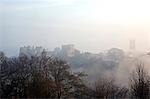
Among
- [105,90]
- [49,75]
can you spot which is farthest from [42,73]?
[105,90]

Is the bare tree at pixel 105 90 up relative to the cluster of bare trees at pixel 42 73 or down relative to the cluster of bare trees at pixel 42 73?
down

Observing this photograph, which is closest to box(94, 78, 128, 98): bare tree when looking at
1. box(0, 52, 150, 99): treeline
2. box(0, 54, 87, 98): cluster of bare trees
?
box(0, 52, 150, 99): treeline

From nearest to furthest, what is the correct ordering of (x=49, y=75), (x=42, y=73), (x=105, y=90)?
(x=42, y=73) < (x=105, y=90) < (x=49, y=75)

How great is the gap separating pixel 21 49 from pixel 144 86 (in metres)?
10.3

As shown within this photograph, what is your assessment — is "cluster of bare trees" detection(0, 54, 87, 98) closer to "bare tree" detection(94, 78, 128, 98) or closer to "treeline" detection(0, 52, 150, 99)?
"treeline" detection(0, 52, 150, 99)

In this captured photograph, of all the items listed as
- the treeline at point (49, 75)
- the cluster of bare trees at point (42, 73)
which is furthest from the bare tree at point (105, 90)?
the cluster of bare trees at point (42, 73)

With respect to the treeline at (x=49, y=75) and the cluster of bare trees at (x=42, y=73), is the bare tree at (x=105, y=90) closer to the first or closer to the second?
the treeline at (x=49, y=75)

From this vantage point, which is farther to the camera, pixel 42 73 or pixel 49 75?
pixel 49 75

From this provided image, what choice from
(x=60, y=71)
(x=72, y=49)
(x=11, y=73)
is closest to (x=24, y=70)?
(x=11, y=73)

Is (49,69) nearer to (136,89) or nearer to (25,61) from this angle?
(25,61)

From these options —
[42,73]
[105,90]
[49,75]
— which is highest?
[42,73]

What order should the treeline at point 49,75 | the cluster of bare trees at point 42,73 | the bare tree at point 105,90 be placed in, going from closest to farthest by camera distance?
the bare tree at point 105,90
the treeline at point 49,75
the cluster of bare trees at point 42,73

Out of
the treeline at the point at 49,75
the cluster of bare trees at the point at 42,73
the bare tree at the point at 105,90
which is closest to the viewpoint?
the bare tree at the point at 105,90

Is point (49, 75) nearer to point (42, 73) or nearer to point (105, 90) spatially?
point (42, 73)
